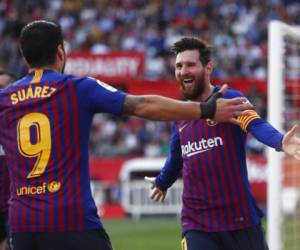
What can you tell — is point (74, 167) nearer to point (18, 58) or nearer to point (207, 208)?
point (207, 208)

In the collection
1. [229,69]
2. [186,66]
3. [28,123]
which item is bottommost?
[28,123]

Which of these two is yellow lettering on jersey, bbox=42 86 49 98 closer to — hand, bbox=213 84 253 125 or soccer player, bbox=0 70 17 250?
hand, bbox=213 84 253 125

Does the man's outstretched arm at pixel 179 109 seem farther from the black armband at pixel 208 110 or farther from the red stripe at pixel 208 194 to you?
the red stripe at pixel 208 194

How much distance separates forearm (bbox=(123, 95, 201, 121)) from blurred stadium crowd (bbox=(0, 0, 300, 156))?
18870 millimetres

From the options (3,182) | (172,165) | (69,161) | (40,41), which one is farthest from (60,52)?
(3,182)

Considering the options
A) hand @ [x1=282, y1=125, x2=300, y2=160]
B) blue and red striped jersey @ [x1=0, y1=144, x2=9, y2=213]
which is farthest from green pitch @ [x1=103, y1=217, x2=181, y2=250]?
hand @ [x1=282, y1=125, x2=300, y2=160]

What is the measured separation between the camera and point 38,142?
226 inches

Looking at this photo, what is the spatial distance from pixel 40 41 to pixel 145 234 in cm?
1245

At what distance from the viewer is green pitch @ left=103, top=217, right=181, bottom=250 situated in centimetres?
1582

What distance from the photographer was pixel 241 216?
728cm

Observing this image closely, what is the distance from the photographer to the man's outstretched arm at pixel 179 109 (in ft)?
18.4

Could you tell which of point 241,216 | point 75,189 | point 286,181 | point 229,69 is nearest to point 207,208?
point 241,216

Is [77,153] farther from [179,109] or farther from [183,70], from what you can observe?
[183,70]

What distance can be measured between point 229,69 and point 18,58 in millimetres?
6181
